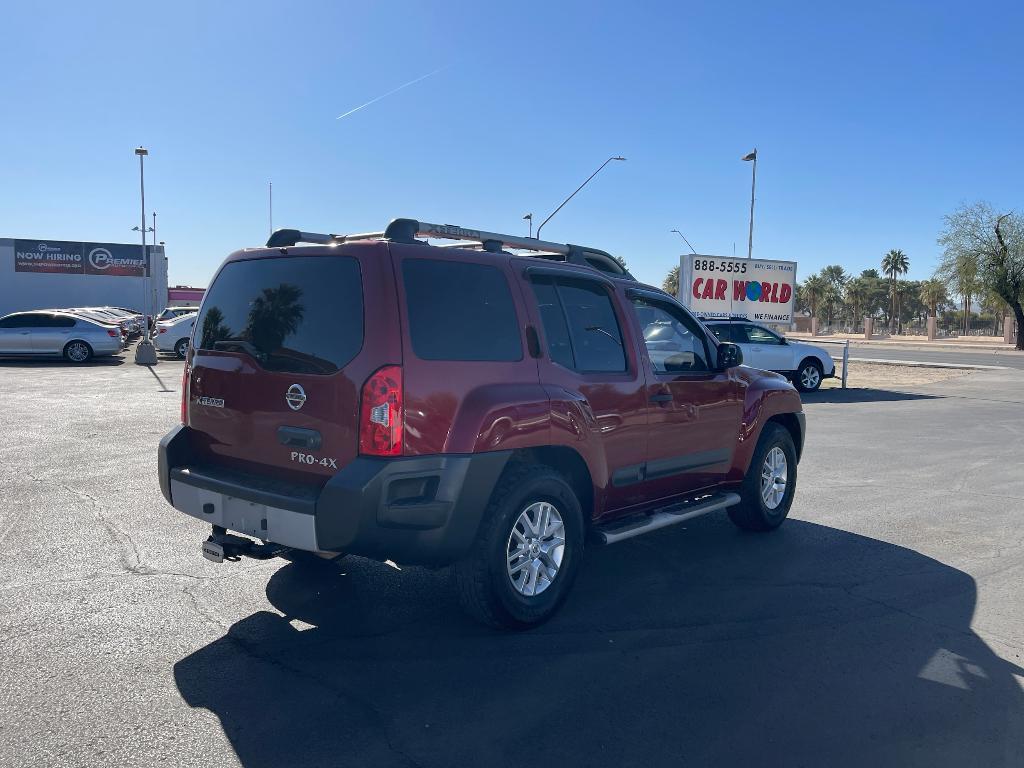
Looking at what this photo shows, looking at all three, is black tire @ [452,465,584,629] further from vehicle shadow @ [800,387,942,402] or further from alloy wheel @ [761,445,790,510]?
vehicle shadow @ [800,387,942,402]

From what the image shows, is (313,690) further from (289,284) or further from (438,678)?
(289,284)

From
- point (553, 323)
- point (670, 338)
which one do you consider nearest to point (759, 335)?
point (670, 338)

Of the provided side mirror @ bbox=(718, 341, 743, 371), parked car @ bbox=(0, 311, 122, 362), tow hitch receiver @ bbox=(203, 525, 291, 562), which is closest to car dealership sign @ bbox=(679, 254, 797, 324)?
parked car @ bbox=(0, 311, 122, 362)

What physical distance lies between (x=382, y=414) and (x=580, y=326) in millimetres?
1603

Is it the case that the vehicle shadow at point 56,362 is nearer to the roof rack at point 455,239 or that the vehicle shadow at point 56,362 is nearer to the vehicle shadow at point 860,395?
the vehicle shadow at point 860,395

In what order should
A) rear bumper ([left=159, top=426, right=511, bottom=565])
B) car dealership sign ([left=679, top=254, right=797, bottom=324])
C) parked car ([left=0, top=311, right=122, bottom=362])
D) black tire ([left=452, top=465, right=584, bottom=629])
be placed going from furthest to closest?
1. car dealership sign ([left=679, top=254, right=797, bottom=324])
2. parked car ([left=0, top=311, right=122, bottom=362])
3. black tire ([left=452, top=465, right=584, bottom=629])
4. rear bumper ([left=159, top=426, right=511, bottom=565])

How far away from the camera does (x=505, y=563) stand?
14.0ft

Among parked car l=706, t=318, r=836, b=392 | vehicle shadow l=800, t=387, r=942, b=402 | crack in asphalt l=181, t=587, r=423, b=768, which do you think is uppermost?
parked car l=706, t=318, r=836, b=392

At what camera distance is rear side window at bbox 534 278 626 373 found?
477 cm

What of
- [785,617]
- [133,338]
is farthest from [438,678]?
[133,338]

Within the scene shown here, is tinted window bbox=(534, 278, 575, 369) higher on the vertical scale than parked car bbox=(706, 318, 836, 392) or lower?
higher

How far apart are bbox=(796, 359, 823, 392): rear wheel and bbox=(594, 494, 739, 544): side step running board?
45.9ft

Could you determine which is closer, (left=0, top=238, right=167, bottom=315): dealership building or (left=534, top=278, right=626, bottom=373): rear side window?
→ (left=534, top=278, right=626, bottom=373): rear side window

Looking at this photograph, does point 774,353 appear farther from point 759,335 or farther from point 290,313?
point 290,313
